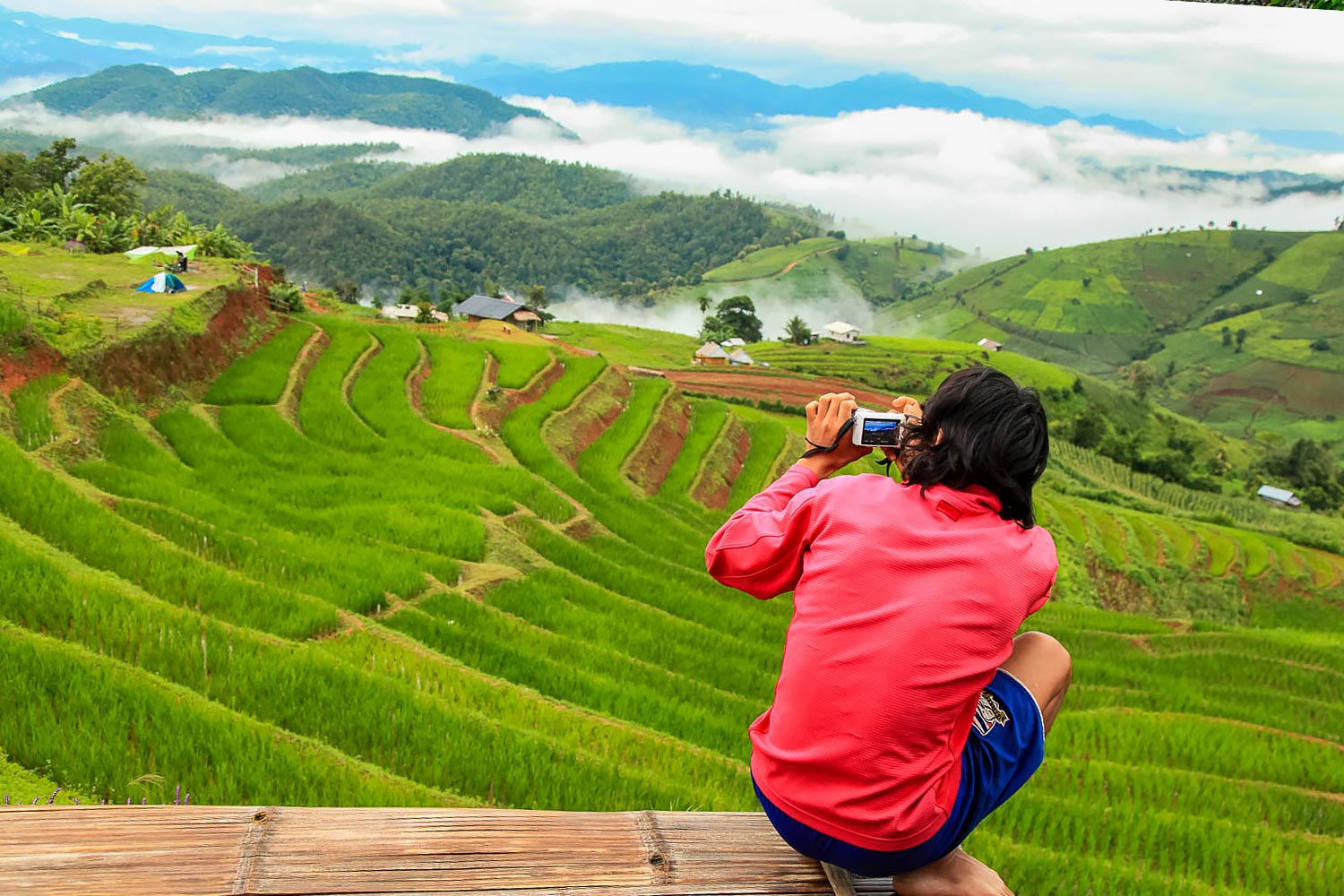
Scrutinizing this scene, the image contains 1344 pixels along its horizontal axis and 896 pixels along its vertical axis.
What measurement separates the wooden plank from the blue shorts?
11 cm

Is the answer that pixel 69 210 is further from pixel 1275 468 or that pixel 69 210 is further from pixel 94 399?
pixel 1275 468

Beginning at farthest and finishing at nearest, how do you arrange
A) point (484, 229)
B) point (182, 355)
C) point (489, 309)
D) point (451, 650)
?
point (484, 229), point (489, 309), point (182, 355), point (451, 650)

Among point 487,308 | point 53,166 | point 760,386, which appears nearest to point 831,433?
point 53,166

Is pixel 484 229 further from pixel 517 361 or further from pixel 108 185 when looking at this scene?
pixel 517 361

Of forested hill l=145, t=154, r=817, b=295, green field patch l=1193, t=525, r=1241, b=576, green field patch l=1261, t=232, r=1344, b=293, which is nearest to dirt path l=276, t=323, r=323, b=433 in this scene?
green field patch l=1193, t=525, r=1241, b=576

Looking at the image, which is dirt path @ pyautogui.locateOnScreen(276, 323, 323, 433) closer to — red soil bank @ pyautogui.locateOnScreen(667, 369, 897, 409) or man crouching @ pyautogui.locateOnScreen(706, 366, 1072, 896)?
man crouching @ pyautogui.locateOnScreen(706, 366, 1072, 896)

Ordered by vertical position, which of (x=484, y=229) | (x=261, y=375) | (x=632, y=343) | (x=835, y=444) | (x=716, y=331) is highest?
(x=835, y=444)

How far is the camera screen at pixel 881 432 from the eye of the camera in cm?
206

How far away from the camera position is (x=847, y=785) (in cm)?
190

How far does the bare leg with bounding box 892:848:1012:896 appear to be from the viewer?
6.64 ft

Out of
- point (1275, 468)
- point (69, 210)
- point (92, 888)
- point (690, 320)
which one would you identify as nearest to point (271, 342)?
point (69, 210)

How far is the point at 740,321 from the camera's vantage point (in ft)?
276

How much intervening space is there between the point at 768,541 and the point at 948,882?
2.86 ft

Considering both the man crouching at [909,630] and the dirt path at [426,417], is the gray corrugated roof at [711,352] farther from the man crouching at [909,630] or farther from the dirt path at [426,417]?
the man crouching at [909,630]
